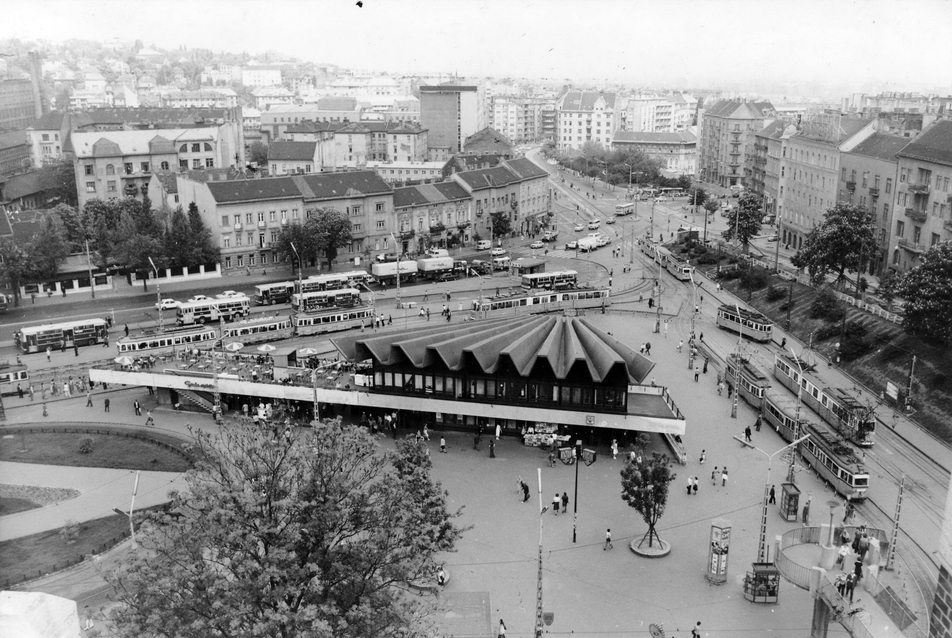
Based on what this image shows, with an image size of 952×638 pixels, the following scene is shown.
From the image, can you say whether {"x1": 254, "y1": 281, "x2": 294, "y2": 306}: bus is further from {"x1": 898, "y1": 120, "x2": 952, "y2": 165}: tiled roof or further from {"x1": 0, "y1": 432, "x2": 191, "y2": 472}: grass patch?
{"x1": 898, "y1": 120, "x2": 952, "y2": 165}: tiled roof

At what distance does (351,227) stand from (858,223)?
1669 inches

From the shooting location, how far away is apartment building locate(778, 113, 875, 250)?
76.1 meters

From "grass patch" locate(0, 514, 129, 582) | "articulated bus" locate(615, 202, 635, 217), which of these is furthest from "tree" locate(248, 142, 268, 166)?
"grass patch" locate(0, 514, 129, 582)

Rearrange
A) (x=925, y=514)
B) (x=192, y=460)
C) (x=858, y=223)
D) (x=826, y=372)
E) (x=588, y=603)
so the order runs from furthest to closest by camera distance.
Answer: (x=858, y=223) → (x=826, y=372) → (x=192, y=460) → (x=925, y=514) → (x=588, y=603)

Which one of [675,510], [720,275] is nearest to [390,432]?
[675,510]

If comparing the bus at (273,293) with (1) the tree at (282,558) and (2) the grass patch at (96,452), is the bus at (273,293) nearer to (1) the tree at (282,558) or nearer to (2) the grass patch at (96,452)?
(2) the grass patch at (96,452)

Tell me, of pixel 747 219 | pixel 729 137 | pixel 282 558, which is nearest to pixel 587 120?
pixel 729 137

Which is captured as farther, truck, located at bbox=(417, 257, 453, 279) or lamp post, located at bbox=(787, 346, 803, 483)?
truck, located at bbox=(417, 257, 453, 279)

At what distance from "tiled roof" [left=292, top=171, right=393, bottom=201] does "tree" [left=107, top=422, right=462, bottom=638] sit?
202ft

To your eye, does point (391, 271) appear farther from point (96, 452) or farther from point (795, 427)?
point (795, 427)

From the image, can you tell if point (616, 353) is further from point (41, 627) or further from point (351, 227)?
point (351, 227)

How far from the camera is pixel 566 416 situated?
41.1m

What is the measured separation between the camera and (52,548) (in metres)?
32.2

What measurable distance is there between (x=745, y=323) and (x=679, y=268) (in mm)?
19120
